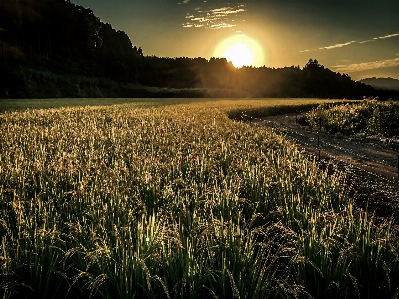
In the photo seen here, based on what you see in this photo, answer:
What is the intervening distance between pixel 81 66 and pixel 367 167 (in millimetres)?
74719

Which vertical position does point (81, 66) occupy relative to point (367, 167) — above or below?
above

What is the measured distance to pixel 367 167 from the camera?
9625mm

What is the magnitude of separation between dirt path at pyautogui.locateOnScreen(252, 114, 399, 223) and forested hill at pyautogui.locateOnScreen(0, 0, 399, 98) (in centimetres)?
5218

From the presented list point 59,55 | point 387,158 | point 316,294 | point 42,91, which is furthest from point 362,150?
point 59,55

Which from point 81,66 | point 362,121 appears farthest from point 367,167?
point 81,66

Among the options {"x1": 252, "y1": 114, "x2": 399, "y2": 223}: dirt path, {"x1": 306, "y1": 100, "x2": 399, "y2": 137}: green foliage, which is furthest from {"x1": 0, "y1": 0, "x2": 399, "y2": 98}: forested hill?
{"x1": 252, "y1": 114, "x2": 399, "y2": 223}: dirt path

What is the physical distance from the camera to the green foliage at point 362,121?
54.2ft

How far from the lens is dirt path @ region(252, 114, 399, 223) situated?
20.1ft

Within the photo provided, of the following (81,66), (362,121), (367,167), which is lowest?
(367,167)

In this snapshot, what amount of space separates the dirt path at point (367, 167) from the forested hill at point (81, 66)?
52.2 metres

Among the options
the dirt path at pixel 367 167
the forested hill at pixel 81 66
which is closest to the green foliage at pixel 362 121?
the dirt path at pixel 367 167

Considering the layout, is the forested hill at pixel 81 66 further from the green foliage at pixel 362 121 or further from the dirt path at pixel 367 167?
the dirt path at pixel 367 167

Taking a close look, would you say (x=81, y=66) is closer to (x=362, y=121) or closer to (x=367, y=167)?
(x=362, y=121)

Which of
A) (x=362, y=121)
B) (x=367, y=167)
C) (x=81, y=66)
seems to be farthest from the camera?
(x=81, y=66)
